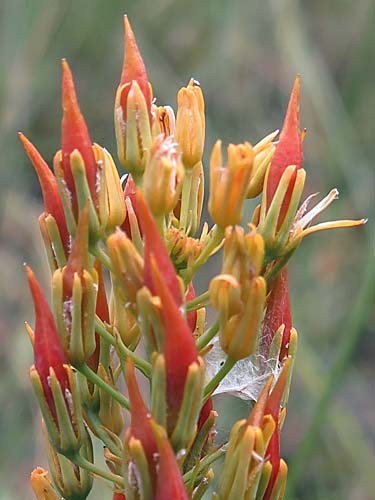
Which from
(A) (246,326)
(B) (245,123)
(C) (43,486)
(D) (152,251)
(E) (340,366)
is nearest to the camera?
(D) (152,251)

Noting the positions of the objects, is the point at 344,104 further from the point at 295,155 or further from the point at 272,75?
the point at 295,155

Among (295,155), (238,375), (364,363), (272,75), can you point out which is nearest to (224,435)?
(238,375)

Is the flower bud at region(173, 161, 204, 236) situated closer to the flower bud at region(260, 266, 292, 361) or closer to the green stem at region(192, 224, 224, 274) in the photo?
the green stem at region(192, 224, 224, 274)

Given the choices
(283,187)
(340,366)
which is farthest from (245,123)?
(283,187)

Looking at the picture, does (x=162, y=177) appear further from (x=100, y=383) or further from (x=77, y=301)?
(x=100, y=383)

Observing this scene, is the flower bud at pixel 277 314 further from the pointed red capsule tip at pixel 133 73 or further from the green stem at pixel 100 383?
the pointed red capsule tip at pixel 133 73
